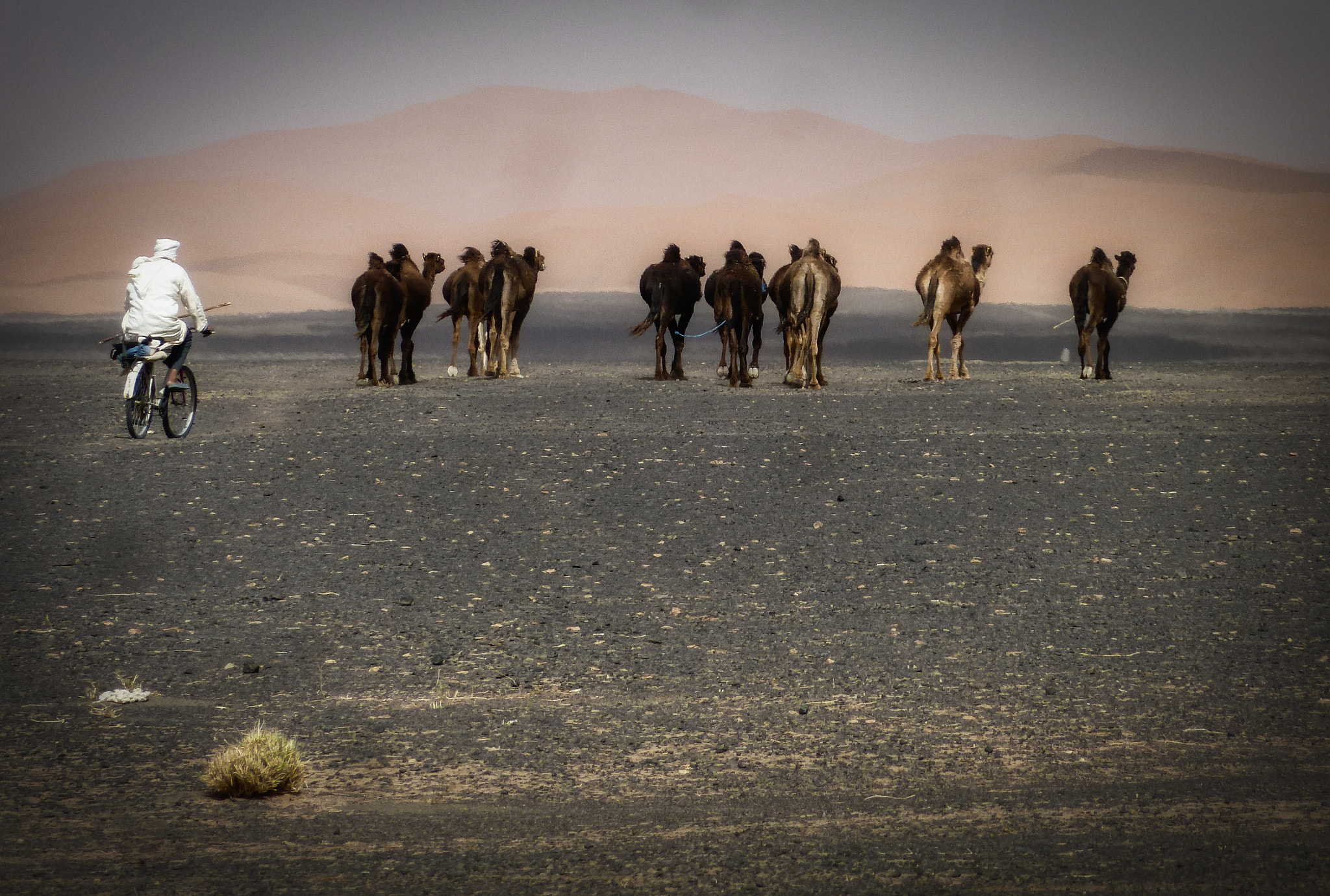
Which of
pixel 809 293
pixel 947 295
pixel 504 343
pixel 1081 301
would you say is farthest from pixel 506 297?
pixel 1081 301

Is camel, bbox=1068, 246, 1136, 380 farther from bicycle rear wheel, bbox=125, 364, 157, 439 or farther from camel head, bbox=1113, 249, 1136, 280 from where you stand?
bicycle rear wheel, bbox=125, 364, 157, 439

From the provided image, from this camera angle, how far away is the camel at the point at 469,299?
22.5m

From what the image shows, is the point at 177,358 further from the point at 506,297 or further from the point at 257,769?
the point at 257,769

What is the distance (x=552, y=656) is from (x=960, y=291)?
15.9 metres

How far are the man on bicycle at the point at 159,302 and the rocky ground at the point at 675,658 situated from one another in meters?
1.32

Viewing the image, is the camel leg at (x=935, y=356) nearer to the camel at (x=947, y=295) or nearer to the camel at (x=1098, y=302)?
the camel at (x=947, y=295)

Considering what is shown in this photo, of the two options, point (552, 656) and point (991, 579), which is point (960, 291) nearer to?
point (991, 579)

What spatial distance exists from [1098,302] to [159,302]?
15.4 metres

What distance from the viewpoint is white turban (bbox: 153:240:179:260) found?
14141mm

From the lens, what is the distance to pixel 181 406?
601 inches

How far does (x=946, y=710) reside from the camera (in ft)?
21.6

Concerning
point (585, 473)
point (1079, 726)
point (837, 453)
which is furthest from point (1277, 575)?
point (585, 473)

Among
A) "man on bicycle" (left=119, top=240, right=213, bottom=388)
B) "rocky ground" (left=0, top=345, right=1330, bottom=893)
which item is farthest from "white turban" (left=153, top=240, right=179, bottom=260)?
"rocky ground" (left=0, top=345, right=1330, bottom=893)

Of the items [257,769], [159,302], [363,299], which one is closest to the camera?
[257,769]
